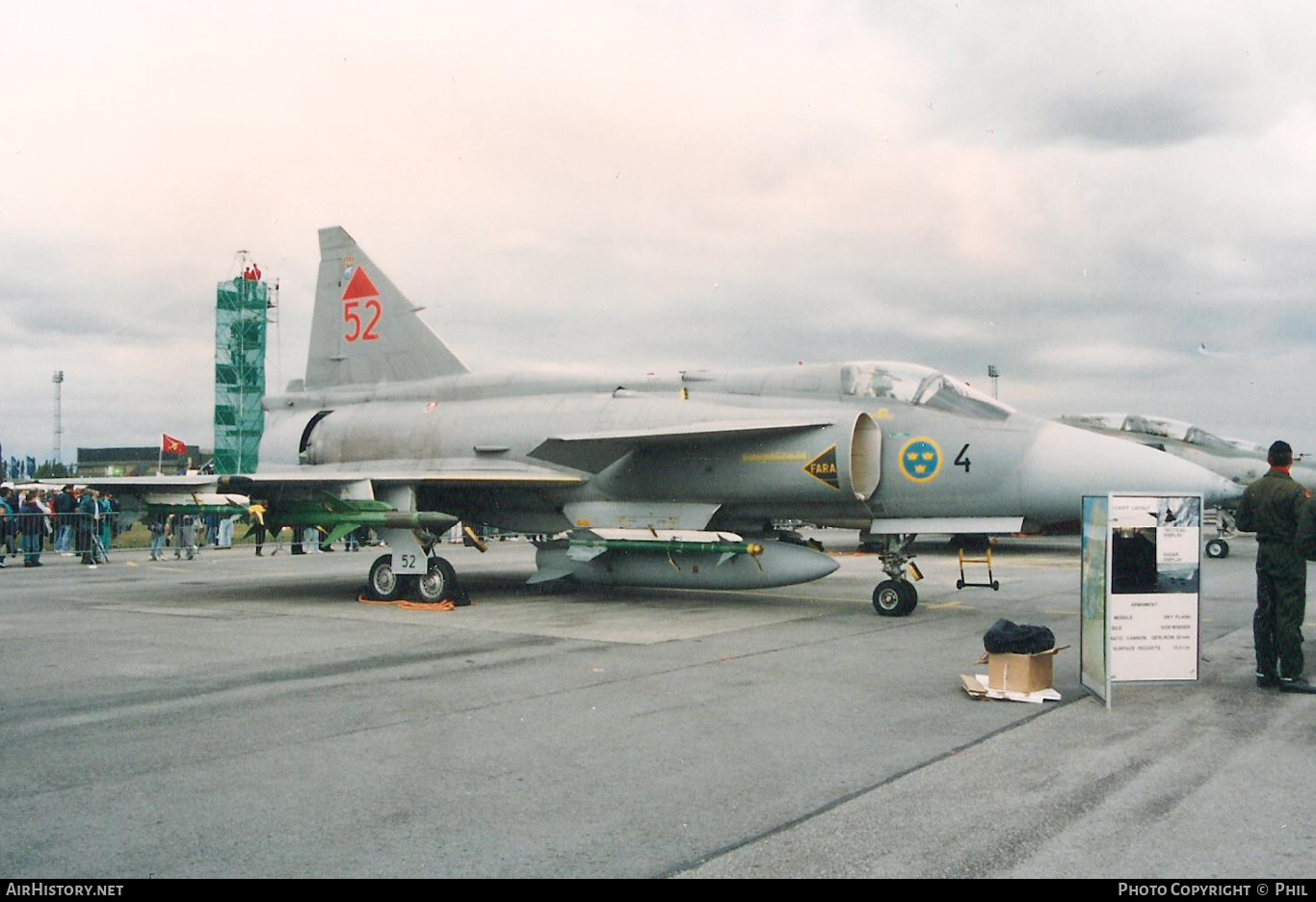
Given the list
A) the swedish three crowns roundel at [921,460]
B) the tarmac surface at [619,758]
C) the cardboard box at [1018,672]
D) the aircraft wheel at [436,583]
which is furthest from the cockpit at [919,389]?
the aircraft wheel at [436,583]

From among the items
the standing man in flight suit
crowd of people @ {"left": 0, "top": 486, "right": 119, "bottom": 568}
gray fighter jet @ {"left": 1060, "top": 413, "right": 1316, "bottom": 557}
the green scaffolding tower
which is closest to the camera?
the standing man in flight suit

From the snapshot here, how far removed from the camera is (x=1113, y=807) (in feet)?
14.7

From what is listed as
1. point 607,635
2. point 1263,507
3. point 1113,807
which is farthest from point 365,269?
point 1113,807

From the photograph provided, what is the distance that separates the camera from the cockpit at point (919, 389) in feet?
38.9

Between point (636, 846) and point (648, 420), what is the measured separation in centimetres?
948

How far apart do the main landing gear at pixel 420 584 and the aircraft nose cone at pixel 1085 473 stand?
22.8ft

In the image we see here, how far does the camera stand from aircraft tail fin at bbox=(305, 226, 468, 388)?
1625 cm

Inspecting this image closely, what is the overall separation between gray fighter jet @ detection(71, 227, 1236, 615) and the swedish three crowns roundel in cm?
2

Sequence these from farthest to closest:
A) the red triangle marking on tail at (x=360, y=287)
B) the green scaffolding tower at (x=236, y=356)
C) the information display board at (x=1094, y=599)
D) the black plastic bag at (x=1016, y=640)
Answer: the green scaffolding tower at (x=236, y=356) → the red triangle marking on tail at (x=360, y=287) → the black plastic bag at (x=1016, y=640) → the information display board at (x=1094, y=599)

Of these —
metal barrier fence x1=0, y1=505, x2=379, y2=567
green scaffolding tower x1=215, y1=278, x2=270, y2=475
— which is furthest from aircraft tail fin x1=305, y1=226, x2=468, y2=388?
green scaffolding tower x1=215, y1=278, x2=270, y2=475

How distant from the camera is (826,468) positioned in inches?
463

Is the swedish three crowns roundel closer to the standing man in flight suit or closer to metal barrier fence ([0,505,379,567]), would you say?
the standing man in flight suit

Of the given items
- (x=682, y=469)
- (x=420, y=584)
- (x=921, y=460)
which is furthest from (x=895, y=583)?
(x=420, y=584)

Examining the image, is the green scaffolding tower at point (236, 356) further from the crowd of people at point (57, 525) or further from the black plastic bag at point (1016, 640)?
the black plastic bag at point (1016, 640)
